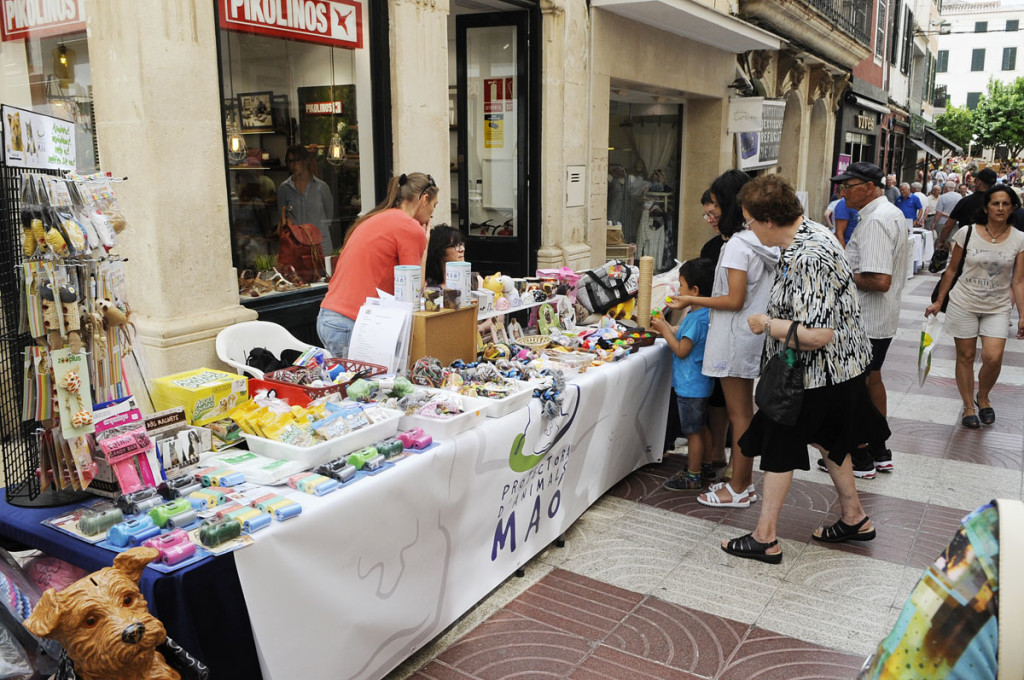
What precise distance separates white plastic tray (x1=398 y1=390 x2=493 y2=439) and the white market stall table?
1.7 inches

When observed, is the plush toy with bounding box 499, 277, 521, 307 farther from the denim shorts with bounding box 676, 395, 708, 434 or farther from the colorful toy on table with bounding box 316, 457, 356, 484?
the colorful toy on table with bounding box 316, 457, 356, 484

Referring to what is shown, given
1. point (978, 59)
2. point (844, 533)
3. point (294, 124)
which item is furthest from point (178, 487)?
point (978, 59)

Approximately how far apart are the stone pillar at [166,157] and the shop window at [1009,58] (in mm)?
66308

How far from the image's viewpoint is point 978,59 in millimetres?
58344

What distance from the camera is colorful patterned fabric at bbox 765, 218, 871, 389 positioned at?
3.58 meters

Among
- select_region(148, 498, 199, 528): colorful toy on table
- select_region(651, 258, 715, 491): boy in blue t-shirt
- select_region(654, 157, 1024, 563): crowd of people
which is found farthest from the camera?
select_region(651, 258, 715, 491): boy in blue t-shirt

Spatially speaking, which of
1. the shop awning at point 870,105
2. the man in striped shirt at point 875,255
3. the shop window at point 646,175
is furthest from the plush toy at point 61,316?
the shop awning at point 870,105

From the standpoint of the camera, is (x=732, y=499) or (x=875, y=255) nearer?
(x=732, y=499)

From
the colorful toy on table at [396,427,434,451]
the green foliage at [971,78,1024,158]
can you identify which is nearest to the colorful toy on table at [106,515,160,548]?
the colorful toy on table at [396,427,434,451]

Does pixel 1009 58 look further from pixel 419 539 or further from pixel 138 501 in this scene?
pixel 138 501

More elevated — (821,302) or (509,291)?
(821,302)

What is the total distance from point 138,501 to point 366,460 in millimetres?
754

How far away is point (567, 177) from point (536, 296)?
3.16 m

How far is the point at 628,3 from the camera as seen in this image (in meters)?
8.28
